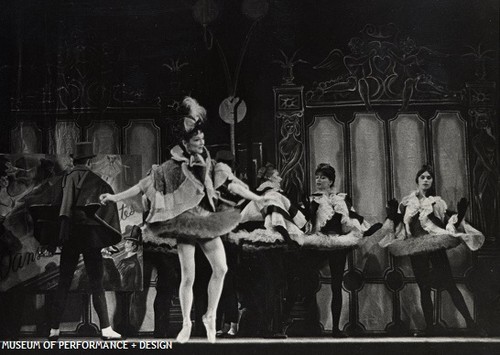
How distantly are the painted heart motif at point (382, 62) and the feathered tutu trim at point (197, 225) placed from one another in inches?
56.3

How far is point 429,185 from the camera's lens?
12.5 ft

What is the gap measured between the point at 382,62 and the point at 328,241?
4.30 ft

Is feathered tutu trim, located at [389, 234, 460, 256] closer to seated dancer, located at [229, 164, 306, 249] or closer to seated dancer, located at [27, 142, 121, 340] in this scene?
seated dancer, located at [229, 164, 306, 249]

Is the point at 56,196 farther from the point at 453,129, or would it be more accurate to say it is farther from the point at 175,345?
the point at 453,129

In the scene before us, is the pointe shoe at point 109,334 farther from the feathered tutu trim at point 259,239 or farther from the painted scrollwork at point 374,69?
the painted scrollwork at point 374,69

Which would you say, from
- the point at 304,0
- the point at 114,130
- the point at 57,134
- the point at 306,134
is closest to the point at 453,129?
the point at 306,134

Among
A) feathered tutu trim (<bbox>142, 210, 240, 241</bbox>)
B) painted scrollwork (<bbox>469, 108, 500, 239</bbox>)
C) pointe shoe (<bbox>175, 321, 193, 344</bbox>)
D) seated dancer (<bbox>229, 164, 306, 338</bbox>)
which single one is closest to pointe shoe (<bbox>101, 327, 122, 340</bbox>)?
→ pointe shoe (<bbox>175, 321, 193, 344</bbox>)

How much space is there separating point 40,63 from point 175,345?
219 cm

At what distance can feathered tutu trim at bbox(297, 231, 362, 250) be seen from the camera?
376cm

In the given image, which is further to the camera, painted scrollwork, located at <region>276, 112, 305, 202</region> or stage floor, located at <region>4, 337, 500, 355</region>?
painted scrollwork, located at <region>276, 112, 305, 202</region>

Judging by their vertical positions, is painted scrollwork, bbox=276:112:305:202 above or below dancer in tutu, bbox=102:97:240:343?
above

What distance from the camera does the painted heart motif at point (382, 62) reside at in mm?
3871

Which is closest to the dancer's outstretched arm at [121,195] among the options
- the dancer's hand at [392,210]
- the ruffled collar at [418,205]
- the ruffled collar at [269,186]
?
the ruffled collar at [269,186]

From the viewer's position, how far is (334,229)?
377cm
